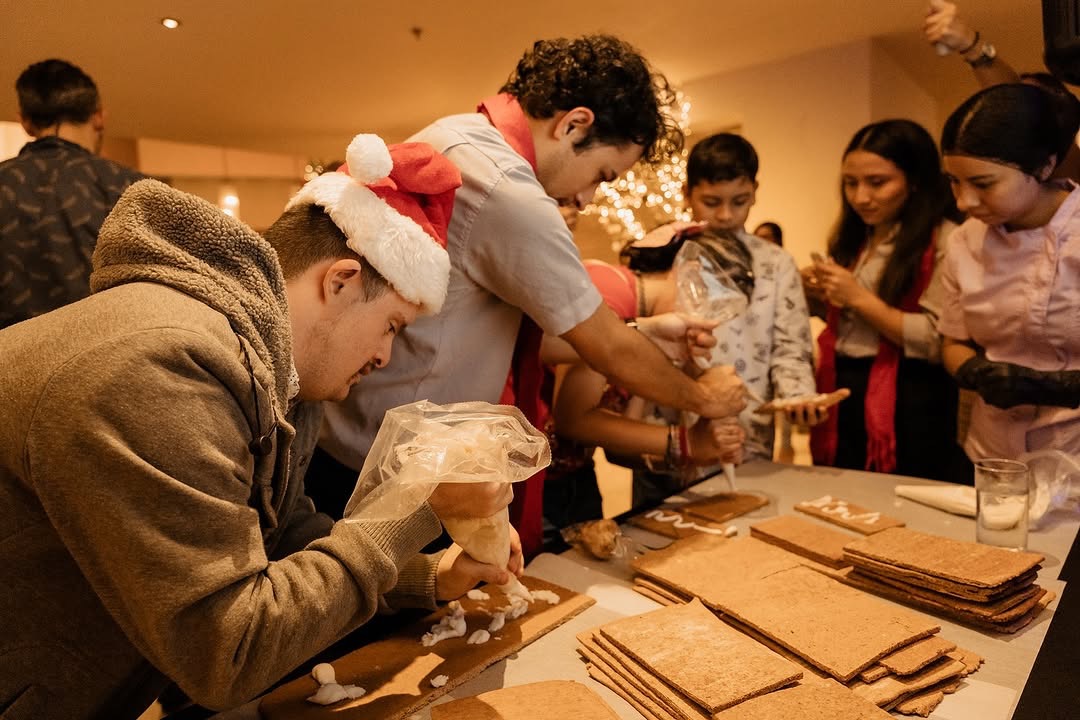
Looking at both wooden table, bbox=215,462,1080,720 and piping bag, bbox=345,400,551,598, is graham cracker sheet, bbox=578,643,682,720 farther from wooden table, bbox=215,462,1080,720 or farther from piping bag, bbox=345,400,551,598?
piping bag, bbox=345,400,551,598

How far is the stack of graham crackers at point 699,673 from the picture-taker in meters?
0.87

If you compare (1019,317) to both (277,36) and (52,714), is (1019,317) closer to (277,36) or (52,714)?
(52,714)

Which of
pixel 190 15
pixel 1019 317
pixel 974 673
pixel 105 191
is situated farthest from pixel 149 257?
pixel 190 15

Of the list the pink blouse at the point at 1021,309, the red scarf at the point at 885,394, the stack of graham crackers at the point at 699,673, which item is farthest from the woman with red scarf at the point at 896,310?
the stack of graham crackers at the point at 699,673

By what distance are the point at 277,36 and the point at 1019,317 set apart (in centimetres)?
457

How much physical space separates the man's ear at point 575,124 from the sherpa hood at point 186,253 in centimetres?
87

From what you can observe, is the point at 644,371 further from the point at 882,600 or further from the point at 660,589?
the point at 882,600

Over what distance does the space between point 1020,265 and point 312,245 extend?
5.72ft

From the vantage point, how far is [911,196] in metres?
2.38

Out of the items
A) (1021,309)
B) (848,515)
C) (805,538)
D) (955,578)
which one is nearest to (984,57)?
(1021,309)

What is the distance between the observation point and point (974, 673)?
0.99m

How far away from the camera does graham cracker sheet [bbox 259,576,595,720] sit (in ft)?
3.04

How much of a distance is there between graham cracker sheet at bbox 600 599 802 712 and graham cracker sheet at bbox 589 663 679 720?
34 mm

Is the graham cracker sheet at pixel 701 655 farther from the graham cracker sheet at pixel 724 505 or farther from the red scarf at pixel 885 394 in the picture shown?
the red scarf at pixel 885 394
